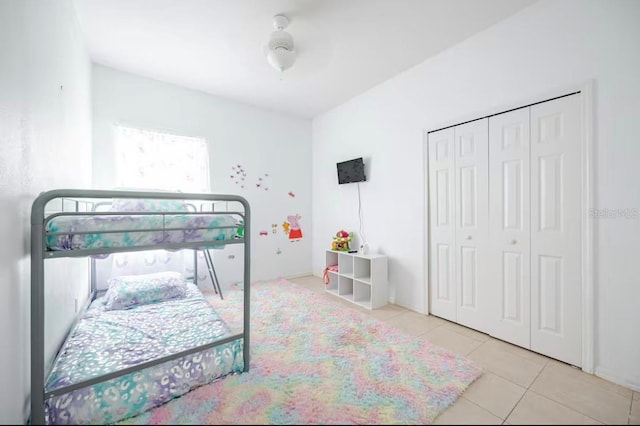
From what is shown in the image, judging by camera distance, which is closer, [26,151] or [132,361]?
[26,151]

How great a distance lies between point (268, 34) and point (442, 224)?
246 cm

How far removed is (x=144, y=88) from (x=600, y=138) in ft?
14.2

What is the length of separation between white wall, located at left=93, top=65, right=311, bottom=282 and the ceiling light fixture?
1.69 metres

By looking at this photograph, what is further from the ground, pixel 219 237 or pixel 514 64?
pixel 514 64

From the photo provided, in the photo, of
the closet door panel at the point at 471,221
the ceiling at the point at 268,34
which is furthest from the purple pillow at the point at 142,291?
the closet door panel at the point at 471,221

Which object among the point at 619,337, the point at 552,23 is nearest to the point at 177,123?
the point at 552,23

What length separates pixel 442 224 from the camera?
2.66 metres

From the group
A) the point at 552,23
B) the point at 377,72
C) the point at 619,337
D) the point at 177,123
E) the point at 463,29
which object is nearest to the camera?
the point at 619,337

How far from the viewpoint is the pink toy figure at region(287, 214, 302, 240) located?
4.29 metres

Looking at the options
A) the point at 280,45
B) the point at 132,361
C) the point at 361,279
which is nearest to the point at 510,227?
the point at 361,279

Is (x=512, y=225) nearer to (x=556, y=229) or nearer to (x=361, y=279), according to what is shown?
(x=556, y=229)

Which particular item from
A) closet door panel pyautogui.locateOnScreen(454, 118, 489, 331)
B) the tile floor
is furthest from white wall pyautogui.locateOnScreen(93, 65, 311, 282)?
the tile floor

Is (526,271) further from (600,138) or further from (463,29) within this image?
(463,29)

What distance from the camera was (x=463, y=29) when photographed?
2281mm
